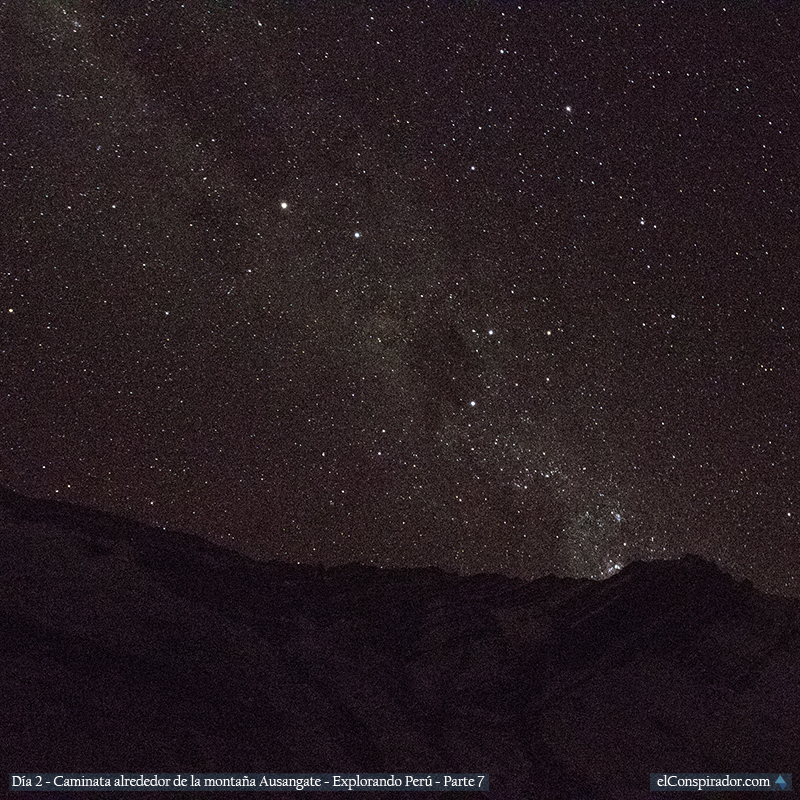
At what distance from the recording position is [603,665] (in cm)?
913

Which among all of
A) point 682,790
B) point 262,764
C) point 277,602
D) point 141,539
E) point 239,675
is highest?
point 141,539

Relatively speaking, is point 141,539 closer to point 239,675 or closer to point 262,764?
point 239,675

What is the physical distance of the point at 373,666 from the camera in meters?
8.85

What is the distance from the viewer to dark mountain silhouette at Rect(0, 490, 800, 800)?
276 inches

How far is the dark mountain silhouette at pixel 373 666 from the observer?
7020 mm

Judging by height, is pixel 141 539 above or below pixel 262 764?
above

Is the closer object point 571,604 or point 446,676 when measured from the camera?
point 446,676

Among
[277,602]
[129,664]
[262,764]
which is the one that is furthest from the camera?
[277,602]

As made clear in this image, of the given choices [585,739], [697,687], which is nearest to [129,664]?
[585,739]

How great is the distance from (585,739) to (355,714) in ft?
9.08

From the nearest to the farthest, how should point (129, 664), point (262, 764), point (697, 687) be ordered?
point (262, 764), point (129, 664), point (697, 687)

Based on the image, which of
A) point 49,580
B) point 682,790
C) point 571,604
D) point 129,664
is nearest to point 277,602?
point 129,664

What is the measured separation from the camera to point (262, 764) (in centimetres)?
676

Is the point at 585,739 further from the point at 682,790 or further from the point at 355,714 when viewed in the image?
the point at 355,714
